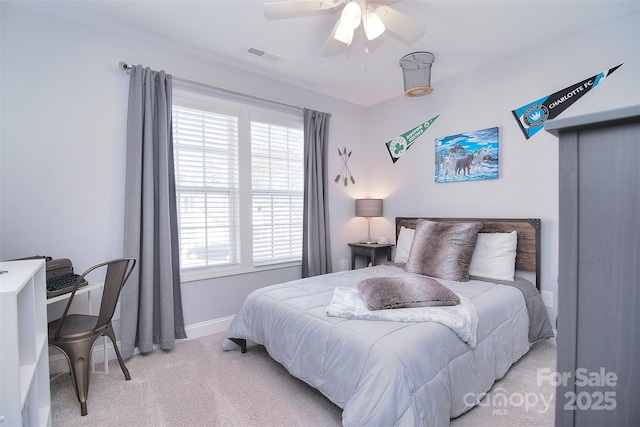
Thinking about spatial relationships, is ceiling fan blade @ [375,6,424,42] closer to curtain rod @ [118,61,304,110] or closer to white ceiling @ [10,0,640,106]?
white ceiling @ [10,0,640,106]

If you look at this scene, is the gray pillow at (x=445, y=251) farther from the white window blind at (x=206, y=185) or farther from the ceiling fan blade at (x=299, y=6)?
the ceiling fan blade at (x=299, y=6)

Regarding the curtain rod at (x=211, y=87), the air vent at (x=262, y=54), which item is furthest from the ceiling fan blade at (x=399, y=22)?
the curtain rod at (x=211, y=87)

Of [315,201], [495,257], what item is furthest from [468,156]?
[315,201]

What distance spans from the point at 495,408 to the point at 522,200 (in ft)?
6.16

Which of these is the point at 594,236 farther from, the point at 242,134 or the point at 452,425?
the point at 242,134

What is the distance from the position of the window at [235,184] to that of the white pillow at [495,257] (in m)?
1.91

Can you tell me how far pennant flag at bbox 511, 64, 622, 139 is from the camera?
8.29ft

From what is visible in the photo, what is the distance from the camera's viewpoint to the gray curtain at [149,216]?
2.51 metres

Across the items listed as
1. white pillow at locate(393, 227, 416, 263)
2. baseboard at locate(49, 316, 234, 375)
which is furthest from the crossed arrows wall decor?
baseboard at locate(49, 316, 234, 375)

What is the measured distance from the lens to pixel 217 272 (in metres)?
3.08

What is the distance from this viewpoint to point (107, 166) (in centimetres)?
250

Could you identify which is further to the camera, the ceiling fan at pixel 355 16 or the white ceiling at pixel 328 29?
the white ceiling at pixel 328 29

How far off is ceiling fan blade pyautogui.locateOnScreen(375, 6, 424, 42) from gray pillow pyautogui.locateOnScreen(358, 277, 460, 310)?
5.50ft

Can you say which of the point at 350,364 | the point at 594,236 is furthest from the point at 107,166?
the point at 594,236
